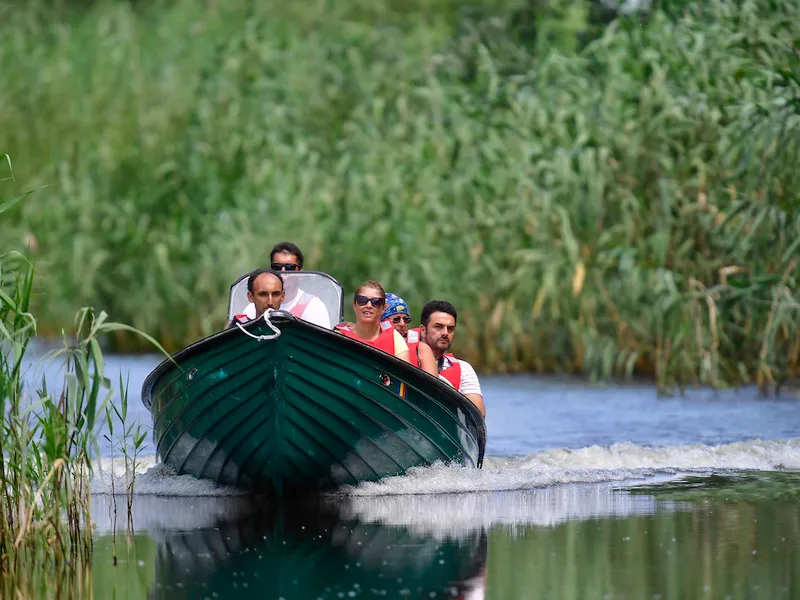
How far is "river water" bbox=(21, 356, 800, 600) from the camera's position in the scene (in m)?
6.95

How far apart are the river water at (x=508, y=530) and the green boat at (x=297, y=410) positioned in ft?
0.60

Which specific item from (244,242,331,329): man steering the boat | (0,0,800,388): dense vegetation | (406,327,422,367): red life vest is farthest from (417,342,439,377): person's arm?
(0,0,800,388): dense vegetation

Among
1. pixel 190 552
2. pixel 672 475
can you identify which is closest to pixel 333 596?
pixel 190 552

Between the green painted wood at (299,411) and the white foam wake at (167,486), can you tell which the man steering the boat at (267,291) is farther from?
the white foam wake at (167,486)

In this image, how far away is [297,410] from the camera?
945cm

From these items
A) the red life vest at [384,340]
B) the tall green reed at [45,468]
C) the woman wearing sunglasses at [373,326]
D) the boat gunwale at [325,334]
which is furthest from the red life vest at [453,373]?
the tall green reed at [45,468]

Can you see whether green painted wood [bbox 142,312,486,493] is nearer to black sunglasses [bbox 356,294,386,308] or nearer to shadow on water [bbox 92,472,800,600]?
shadow on water [bbox 92,472,800,600]

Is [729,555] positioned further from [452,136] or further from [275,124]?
[275,124]

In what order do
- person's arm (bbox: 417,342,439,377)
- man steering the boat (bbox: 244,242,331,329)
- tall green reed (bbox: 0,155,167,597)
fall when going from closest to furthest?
tall green reed (bbox: 0,155,167,597)
person's arm (bbox: 417,342,439,377)
man steering the boat (bbox: 244,242,331,329)

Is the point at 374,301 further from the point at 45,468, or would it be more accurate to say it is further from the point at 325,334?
the point at 45,468

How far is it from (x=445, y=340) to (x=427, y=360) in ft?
1.26

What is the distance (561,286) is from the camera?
15.1m

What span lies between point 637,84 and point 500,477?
5751 millimetres

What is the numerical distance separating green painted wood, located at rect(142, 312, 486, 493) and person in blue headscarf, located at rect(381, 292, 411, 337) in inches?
29.3
